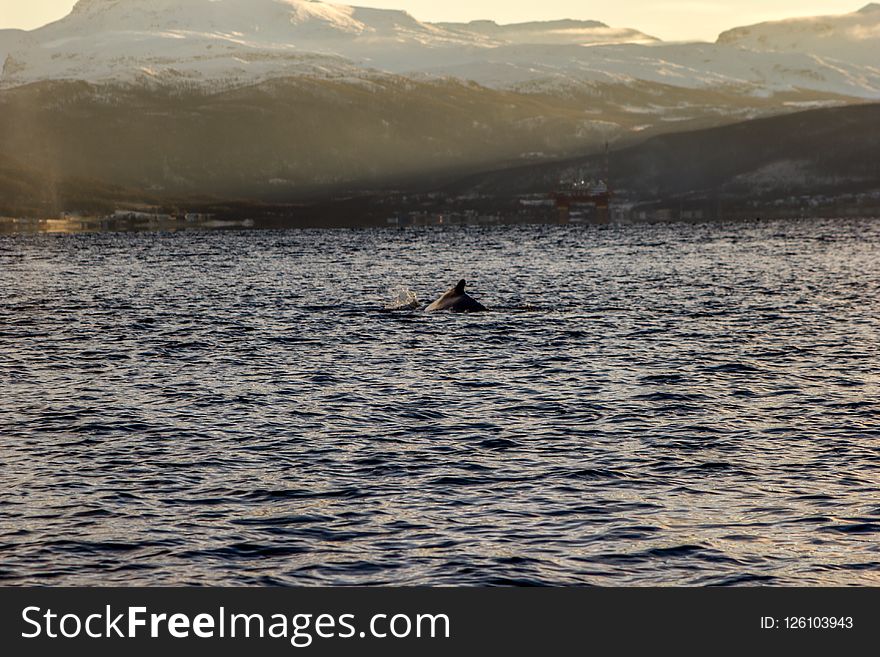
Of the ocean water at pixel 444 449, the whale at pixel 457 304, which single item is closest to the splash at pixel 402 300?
the whale at pixel 457 304

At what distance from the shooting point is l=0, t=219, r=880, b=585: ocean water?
2353cm

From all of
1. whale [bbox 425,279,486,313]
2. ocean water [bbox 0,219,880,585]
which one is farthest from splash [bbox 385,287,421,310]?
ocean water [bbox 0,219,880,585]

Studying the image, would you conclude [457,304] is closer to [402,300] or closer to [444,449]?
[402,300]

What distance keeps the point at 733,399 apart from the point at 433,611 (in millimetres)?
23583

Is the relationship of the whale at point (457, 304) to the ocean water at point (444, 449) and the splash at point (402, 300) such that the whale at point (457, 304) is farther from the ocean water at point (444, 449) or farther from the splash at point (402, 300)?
the ocean water at point (444, 449)

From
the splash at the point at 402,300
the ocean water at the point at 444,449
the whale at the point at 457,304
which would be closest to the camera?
the ocean water at the point at 444,449

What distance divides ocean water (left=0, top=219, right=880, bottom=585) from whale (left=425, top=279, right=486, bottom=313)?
3375 mm

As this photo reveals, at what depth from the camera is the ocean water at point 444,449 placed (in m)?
23.5

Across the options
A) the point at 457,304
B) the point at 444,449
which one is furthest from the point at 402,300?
the point at 444,449

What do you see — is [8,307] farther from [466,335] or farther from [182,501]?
[182,501]

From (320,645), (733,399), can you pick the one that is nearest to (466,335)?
(733,399)

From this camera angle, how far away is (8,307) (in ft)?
290

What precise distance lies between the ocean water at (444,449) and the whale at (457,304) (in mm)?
3375

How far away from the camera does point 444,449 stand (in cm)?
3328
